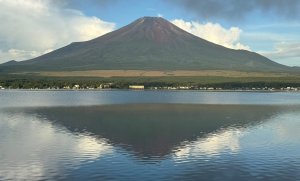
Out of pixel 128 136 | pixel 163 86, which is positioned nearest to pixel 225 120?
pixel 128 136

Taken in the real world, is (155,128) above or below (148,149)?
above

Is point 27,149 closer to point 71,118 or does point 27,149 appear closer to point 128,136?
point 128,136

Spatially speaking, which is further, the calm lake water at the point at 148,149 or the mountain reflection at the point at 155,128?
the mountain reflection at the point at 155,128

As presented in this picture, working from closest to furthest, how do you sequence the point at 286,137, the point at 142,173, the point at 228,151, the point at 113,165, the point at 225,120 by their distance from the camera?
the point at 142,173
the point at 113,165
the point at 228,151
the point at 286,137
the point at 225,120

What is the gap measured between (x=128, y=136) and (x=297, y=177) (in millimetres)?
15059

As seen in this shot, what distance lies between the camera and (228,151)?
29.2 metres

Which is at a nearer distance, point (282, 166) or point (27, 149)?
point (282, 166)

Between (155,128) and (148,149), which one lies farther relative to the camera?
(155,128)

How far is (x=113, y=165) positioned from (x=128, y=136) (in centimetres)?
1058

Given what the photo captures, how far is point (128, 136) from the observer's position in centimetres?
3503

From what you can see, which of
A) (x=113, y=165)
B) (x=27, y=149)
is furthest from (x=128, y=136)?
(x=113, y=165)

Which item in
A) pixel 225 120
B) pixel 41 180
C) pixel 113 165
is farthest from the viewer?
pixel 225 120

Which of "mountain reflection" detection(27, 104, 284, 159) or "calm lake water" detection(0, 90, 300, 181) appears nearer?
"calm lake water" detection(0, 90, 300, 181)

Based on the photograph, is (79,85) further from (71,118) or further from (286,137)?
(286,137)
